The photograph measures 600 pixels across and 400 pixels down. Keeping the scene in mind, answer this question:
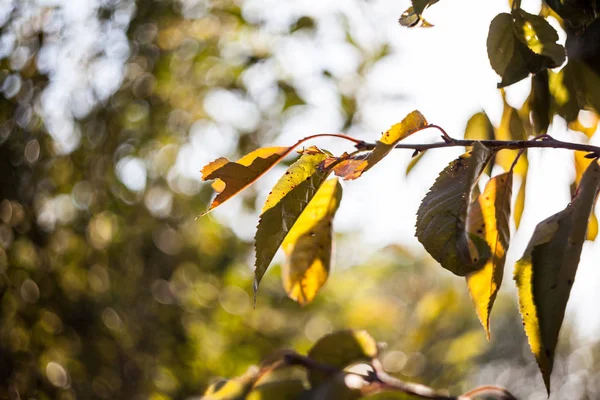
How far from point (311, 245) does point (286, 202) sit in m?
0.15

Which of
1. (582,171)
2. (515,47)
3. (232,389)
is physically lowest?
(232,389)

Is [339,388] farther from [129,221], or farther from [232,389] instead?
[129,221]

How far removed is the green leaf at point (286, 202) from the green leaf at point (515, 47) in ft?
0.47

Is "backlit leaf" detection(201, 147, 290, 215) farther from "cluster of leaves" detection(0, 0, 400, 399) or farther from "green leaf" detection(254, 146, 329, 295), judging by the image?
"cluster of leaves" detection(0, 0, 400, 399)

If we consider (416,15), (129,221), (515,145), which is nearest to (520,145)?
(515,145)

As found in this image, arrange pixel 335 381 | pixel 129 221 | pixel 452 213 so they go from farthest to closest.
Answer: pixel 129 221
pixel 335 381
pixel 452 213

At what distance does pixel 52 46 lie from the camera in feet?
3.90

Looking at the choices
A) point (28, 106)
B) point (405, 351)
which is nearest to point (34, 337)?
point (28, 106)

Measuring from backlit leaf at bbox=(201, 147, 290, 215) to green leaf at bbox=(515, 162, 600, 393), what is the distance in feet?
0.59

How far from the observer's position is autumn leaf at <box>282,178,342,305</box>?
A: 545mm

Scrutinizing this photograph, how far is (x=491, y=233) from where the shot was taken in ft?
1.49

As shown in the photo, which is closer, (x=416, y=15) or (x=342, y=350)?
(x=416, y=15)

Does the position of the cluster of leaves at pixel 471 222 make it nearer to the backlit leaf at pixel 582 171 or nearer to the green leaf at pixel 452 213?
the green leaf at pixel 452 213

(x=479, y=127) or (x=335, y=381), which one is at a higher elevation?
(x=479, y=127)
